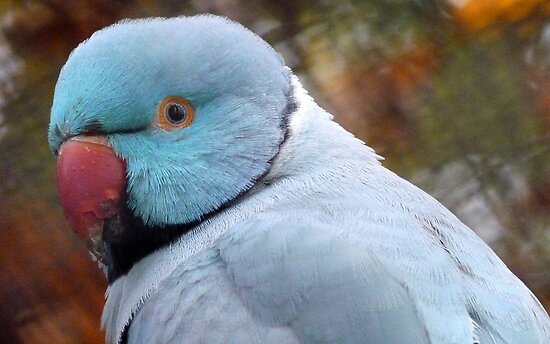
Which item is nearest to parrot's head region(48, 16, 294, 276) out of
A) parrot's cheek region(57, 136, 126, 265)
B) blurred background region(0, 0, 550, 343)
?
parrot's cheek region(57, 136, 126, 265)

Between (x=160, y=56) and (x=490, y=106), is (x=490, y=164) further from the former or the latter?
(x=160, y=56)

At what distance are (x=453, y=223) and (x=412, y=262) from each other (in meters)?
0.13

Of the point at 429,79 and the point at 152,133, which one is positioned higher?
the point at 429,79

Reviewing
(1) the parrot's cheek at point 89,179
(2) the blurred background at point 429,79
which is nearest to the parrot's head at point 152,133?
(1) the parrot's cheek at point 89,179

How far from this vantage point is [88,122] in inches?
34.7

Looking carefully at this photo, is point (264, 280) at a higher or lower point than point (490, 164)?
lower

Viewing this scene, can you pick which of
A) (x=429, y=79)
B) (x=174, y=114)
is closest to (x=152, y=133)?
(x=174, y=114)

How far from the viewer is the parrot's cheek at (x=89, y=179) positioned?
0.88m

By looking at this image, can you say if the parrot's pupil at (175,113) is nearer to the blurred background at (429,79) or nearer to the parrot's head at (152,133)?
the parrot's head at (152,133)

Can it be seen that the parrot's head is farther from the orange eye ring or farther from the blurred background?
the blurred background

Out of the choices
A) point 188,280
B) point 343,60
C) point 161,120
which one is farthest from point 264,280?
point 343,60

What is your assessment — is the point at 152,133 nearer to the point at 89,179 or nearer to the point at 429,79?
the point at 89,179

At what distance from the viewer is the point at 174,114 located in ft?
2.94

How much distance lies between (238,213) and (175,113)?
0.12m
